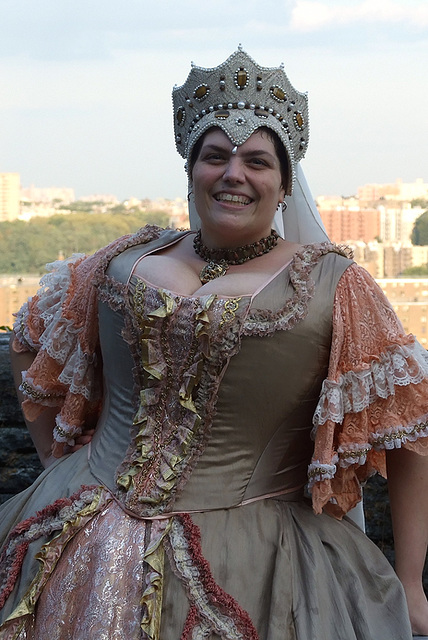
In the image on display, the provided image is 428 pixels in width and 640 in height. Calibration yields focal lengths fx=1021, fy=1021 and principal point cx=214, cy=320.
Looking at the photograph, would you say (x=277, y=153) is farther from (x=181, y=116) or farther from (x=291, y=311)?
(x=291, y=311)

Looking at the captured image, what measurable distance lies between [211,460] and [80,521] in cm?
29

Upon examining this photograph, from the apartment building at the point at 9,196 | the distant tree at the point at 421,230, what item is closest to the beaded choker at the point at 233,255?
the distant tree at the point at 421,230

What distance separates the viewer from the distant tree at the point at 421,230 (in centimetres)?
6625

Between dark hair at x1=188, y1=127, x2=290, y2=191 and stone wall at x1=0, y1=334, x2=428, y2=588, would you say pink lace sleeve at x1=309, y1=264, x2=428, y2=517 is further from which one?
stone wall at x1=0, y1=334, x2=428, y2=588

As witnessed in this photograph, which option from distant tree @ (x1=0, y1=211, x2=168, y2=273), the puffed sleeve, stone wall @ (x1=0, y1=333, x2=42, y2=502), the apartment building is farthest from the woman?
the apartment building

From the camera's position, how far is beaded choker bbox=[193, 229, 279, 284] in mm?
2160

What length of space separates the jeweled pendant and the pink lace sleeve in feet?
0.87

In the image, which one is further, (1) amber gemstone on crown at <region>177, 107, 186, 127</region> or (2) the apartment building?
(2) the apartment building

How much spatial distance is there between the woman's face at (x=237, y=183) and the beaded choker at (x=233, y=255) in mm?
28

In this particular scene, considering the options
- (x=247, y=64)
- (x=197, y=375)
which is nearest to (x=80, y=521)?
(x=197, y=375)

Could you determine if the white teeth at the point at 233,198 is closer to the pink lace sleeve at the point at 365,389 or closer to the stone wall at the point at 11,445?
the pink lace sleeve at the point at 365,389

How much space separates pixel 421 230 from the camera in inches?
2633

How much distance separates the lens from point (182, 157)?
7.43ft

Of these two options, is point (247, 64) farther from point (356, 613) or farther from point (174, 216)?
point (174, 216)
